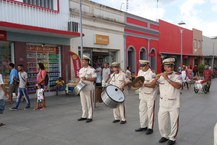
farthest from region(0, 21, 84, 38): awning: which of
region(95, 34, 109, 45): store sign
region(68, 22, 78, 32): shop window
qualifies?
region(95, 34, 109, 45): store sign

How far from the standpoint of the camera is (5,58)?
36.2 feet

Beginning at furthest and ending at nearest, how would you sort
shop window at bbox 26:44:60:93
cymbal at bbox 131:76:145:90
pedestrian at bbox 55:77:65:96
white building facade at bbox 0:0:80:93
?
pedestrian at bbox 55:77:65:96, shop window at bbox 26:44:60:93, white building facade at bbox 0:0:80:93, cymbal at bbox 131:76:145:90

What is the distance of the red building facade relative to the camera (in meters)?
19.5

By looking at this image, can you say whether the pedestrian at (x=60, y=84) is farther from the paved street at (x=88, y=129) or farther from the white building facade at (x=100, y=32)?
the paved street at (x=88, y=129)

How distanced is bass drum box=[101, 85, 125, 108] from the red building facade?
43.0ft

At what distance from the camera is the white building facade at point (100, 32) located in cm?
1468

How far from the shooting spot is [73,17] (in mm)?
14188

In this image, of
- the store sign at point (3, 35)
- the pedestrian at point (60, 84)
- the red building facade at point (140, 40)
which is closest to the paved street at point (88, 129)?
the store sign at point (3, 35)

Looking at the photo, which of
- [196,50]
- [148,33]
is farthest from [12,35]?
[196,50]

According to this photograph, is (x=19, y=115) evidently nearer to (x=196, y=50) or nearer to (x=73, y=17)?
(x=73, y=17)

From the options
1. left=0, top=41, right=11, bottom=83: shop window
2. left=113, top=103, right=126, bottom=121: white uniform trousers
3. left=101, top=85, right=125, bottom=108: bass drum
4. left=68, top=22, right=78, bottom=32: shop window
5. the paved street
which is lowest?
the paved street

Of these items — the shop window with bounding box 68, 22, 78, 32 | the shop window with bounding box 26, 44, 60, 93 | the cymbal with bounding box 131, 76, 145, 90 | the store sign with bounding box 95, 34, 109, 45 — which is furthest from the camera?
the store sign with bounding box 95, 34, 109, 45

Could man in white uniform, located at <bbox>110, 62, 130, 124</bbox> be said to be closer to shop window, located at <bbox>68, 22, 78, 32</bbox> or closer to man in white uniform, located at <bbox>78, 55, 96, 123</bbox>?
man in white uniform, located at <bbox>78, 55, 96, 123</bbox>

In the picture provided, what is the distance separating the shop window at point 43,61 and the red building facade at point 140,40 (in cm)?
726
